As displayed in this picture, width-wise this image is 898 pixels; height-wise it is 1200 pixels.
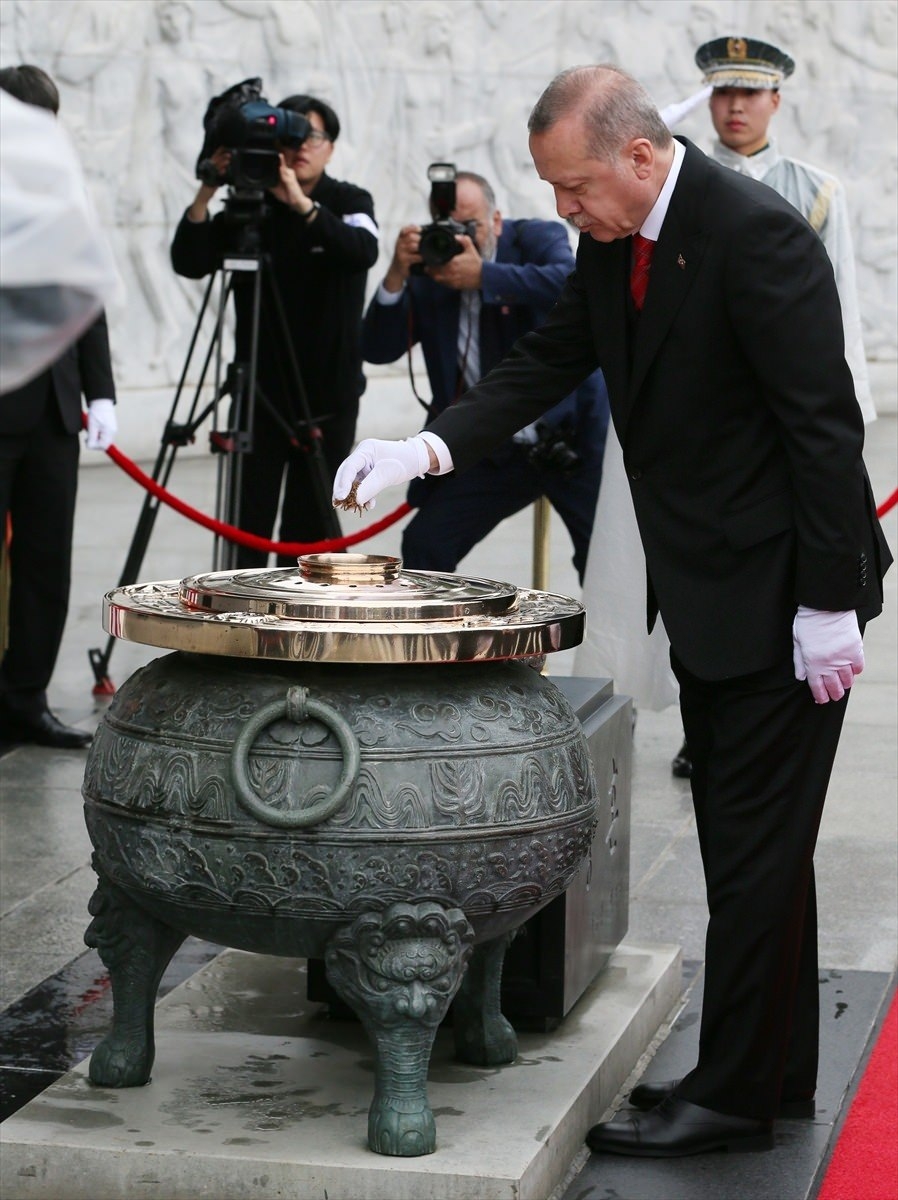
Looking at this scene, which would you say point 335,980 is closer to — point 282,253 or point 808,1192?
point 808,1192

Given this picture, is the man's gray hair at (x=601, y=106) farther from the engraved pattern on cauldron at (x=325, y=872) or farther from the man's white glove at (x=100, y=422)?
the man's white glove at (x=100, y=422)

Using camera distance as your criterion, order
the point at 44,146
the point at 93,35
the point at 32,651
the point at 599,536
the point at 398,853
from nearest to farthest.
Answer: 1. the point at 44,146
2. the point at 398,853
3. the point at 599,536
4. the point at 32,651
5. the point at 93,35

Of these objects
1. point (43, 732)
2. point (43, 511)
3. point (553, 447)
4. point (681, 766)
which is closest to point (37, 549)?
point (43, 511)

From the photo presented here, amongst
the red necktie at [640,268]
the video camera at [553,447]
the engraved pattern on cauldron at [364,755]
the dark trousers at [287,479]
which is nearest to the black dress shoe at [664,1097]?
the engraved pattern on cauldron at [364,755]

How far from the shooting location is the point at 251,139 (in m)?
5.73

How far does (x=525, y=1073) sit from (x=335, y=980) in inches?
19.8

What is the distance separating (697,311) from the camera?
9.77 ft

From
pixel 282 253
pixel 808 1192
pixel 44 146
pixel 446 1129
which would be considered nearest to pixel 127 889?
pixel 446 1129

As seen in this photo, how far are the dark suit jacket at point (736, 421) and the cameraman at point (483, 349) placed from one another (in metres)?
2.13

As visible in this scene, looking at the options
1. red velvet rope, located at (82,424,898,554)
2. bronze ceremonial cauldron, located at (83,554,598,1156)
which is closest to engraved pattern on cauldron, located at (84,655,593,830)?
bronze ceremonial cauldron, located at (83,554,598,1156)

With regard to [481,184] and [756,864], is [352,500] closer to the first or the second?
[756,864]

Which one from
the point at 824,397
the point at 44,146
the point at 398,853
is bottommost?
the point at 398,853

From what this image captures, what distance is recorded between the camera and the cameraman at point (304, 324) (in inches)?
240

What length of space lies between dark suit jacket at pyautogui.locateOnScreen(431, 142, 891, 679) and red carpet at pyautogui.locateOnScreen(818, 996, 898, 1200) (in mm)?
806
